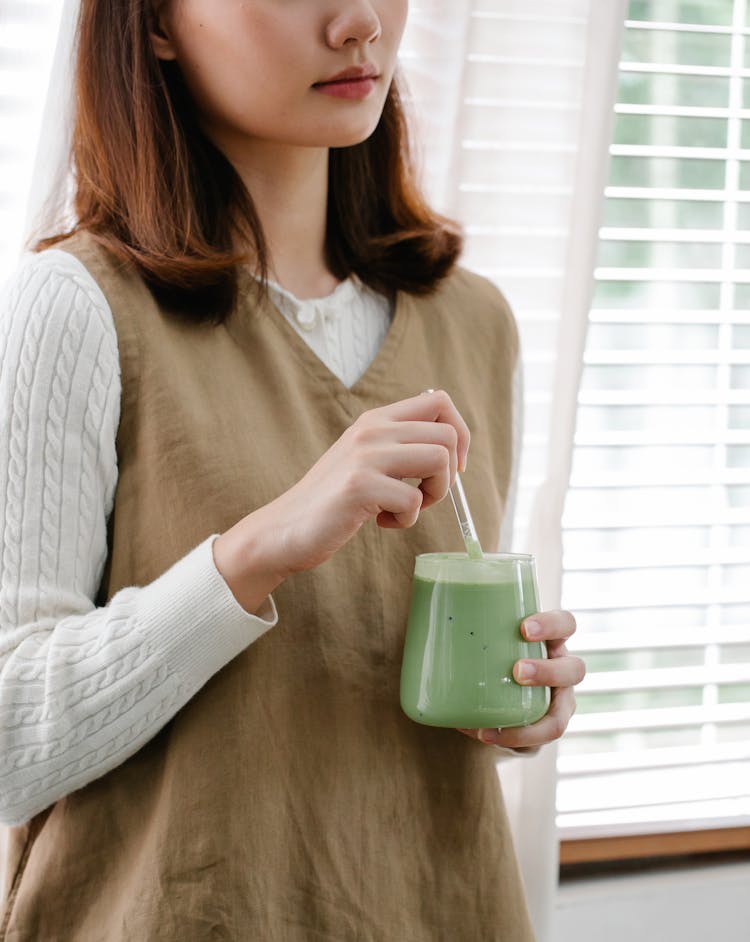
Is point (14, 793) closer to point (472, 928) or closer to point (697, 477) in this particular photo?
point (472, 928)

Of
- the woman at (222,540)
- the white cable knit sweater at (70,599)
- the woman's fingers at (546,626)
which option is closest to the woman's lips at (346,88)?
the woman at (222,540)

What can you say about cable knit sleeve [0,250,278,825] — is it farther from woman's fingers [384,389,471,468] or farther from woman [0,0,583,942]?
woman's fingers [384,389,471,468]

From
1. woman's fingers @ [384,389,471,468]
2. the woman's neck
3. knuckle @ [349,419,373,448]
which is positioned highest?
the woman's neck

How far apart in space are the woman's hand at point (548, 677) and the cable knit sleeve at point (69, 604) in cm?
21

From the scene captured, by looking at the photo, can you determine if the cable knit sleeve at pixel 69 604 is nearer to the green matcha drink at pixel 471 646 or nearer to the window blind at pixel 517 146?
the green matcha drink at pixel 471 646

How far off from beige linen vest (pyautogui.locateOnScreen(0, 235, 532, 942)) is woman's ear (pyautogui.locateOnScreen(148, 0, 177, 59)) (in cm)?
20

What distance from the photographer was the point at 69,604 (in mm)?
825

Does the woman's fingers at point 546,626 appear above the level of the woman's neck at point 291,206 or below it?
below

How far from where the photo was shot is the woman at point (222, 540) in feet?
2.61

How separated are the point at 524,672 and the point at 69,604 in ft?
1.19

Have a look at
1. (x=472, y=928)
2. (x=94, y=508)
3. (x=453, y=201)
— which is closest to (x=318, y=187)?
(x=453, y=201)

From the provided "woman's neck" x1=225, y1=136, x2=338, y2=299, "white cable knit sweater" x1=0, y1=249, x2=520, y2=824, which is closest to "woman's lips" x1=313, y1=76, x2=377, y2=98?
"woman's neck" x1=225, y1=136, x2=338, y2=299

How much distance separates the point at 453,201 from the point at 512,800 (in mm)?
803

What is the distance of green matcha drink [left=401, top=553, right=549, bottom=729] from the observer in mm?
796
